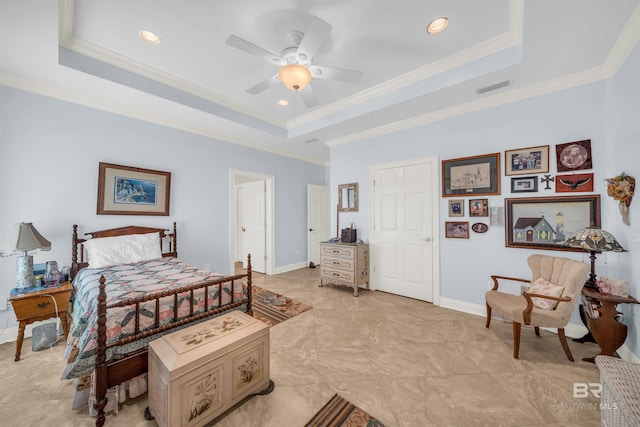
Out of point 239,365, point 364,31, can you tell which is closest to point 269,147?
point 364,31

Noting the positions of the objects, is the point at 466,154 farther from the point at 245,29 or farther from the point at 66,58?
the point at 66,58

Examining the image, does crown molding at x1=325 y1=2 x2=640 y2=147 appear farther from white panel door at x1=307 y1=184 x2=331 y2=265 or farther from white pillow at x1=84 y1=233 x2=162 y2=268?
white pillow at x1=84 y1=233 x2=162 y2=268

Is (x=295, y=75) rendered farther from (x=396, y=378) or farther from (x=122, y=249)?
(x=122, y=249)

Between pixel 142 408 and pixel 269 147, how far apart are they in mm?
4290

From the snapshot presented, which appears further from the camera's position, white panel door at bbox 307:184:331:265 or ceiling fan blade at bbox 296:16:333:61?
white panel door at bbox 307:184:331:265

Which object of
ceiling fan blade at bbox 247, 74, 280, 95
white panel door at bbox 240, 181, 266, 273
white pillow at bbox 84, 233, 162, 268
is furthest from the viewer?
white panel door at bbox 240, 181, 266, 273

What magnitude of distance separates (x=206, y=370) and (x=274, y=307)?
6.45ft

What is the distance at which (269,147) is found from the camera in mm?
4965

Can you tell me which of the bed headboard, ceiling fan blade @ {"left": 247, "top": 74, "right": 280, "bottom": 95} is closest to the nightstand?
the bed headboard

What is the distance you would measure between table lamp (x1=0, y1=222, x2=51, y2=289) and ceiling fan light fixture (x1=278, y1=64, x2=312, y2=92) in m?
2.86

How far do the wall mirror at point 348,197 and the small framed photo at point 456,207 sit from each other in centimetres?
156

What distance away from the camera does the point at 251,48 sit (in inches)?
76.4

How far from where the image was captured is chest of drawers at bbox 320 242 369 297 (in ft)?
12.8

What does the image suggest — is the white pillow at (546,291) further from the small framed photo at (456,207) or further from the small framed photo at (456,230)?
the small framed photo at (456,207)
